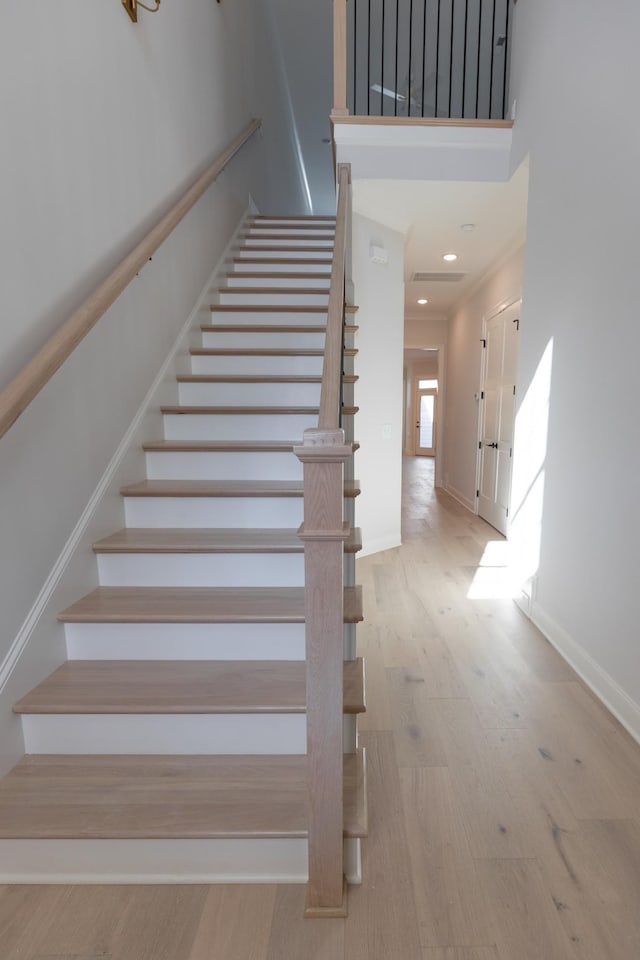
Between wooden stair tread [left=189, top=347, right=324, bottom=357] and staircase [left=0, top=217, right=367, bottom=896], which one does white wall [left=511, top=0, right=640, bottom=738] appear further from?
wooden stair tread [left=189, top=347, right=324, bottom=357]

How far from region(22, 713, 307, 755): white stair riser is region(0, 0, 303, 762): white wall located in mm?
96

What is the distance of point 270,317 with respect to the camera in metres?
3.26

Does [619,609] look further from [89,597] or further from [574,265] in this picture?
[89,597]

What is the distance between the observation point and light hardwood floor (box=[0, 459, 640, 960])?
1.18 m

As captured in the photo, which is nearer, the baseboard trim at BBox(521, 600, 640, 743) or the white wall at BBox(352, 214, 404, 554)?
the baseboard trim at BBox(521, 600, 640, 743)

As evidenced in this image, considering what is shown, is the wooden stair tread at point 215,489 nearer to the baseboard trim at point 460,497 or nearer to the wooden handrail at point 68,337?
the wooden handrail at point 68,337

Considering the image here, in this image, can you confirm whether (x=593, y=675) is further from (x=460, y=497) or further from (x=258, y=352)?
(x=460, y=497)

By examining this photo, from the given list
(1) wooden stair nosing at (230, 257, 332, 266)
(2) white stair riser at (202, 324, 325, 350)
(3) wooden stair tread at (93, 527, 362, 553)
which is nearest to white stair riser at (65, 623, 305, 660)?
(3) wooden stair tread at (93, 527, 362, 553)

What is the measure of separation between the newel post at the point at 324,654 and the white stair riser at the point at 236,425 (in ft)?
4.85

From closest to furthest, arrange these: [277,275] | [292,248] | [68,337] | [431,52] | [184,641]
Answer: [68,337]
[184,641]
[277,275]
[292,248]
[431,52]

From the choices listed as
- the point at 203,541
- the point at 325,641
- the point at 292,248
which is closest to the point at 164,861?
the point at 325,641

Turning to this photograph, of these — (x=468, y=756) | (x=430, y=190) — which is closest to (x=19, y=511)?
(x=468, y=756)

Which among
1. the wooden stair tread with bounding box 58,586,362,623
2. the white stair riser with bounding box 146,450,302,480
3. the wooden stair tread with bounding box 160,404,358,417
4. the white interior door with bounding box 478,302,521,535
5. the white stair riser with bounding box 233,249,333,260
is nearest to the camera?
the wooden stair tread with bounding box 58,586,362,623

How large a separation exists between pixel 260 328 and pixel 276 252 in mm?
1447
